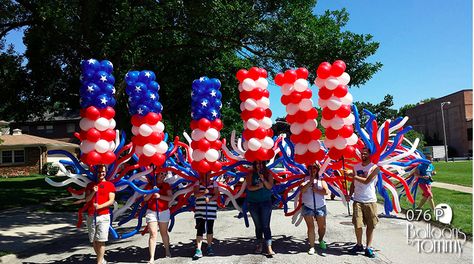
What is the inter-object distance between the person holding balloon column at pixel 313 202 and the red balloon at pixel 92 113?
12.2ft

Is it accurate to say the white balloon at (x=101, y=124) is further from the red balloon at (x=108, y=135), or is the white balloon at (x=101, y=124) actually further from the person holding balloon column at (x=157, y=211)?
the person holding balloon column at (x=157, y=211)

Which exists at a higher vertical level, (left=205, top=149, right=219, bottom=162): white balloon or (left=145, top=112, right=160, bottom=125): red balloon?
(left=145, top=112, right=160, bottom=125): red balloon

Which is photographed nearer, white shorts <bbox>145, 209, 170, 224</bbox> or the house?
white shorts <bbox>145, 209, 170, 224</bbox>

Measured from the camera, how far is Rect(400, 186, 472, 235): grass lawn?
28.9ft

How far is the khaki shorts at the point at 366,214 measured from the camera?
6.54m

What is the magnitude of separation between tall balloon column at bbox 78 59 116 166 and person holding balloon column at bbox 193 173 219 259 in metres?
1.59

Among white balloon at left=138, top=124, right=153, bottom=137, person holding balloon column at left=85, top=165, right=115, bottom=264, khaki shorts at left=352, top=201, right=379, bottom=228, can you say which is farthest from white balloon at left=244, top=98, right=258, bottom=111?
person holding balloon column at left=85, top=165, right=115, bottom=264

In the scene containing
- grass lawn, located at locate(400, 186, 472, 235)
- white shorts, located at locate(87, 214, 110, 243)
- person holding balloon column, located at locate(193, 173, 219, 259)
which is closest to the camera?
white shorts, located at locate(87, 214, 110, 243)

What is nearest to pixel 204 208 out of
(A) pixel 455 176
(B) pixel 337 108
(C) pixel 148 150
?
(C) pixel 148 150

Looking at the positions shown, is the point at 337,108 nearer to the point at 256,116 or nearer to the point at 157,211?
the point at 256,116

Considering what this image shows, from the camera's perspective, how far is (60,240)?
30.1 ft

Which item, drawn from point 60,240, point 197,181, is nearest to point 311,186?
point 197,181

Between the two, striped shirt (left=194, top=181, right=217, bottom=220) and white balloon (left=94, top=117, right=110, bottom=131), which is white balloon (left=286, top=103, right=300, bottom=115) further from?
white balloon (left=94, top=117, right=110, bottom=131)

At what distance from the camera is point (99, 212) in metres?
6.16
